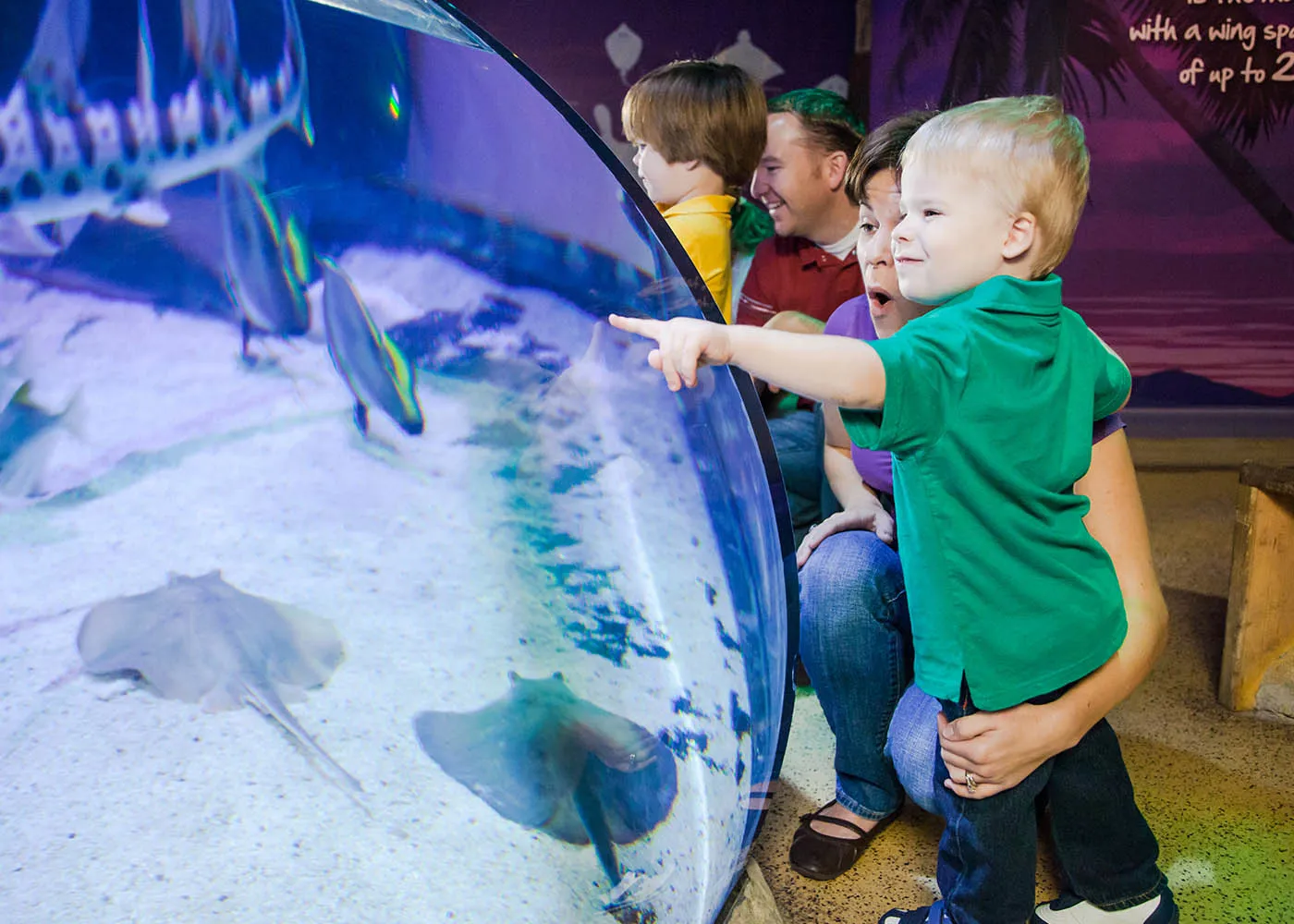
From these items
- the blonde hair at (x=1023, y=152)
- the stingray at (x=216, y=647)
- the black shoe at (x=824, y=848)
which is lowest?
the black shoe at (x=824, y=848)

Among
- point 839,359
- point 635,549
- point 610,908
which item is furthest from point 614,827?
point 839,359

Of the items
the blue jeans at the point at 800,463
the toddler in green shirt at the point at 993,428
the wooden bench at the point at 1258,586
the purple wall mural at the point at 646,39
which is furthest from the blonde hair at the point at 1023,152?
the purple wall mural at the point at 646,39

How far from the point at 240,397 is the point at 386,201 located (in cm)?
18

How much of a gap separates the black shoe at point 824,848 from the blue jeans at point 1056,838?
217 millimetres

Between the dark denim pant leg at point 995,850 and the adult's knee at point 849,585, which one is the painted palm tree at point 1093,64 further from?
the dark denim pant leg at point 995,850

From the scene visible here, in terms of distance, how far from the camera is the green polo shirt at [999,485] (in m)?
0.94

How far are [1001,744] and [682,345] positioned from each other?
1.92ft

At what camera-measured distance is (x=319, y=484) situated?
0.76 metres

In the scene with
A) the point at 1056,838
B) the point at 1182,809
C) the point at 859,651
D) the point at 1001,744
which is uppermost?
the point at 1001,744

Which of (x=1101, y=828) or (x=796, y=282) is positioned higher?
(x=796, y=282)

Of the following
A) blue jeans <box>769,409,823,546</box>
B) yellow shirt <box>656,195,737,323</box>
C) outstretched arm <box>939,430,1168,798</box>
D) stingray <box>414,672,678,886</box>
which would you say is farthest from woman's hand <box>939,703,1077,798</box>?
blue jeans <box>769,409,823,546</box>

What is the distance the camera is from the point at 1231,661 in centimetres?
198

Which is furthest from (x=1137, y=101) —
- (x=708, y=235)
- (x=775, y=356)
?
(x=775, y=356)

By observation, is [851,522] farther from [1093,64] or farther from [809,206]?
[1093,64]
